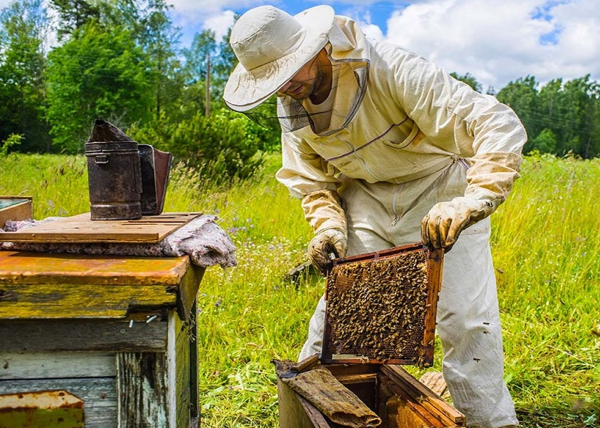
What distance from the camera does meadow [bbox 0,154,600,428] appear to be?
9.45 ft

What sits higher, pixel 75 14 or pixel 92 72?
pixel 75 14

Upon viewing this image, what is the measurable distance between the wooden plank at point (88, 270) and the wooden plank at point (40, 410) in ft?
0.85

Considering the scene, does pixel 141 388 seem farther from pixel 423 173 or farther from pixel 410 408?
pixel 423 173

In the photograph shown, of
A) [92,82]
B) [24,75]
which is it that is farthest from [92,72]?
[24,75]

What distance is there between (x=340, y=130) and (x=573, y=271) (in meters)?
2.85

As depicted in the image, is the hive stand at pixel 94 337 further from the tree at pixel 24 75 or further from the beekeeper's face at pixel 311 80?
the tree at pixel 24 75

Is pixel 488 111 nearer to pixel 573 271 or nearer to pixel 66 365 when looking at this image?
pixel 66 365

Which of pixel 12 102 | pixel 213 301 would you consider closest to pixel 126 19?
pixel 12 102

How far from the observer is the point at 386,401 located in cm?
201

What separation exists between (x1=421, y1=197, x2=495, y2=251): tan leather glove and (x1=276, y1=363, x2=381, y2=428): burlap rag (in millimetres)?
546

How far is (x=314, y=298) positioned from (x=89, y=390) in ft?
8.91

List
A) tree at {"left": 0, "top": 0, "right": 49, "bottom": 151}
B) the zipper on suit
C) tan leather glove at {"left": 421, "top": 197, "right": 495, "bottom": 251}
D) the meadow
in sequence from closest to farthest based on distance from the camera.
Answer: tan leather glove at {"left": 421, "top": 197, "right": 495, "bottom": 251} → the zipper on suit → the meadow → tree at {"left": 0, "top": 0, "right": 49, "bottom": 151}

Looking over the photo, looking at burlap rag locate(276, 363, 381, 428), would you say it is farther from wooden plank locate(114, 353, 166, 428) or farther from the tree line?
the tree line

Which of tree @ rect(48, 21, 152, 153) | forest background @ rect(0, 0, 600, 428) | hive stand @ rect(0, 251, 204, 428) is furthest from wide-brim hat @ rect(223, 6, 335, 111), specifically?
tree @ rect(48, 21, 152, 153)
